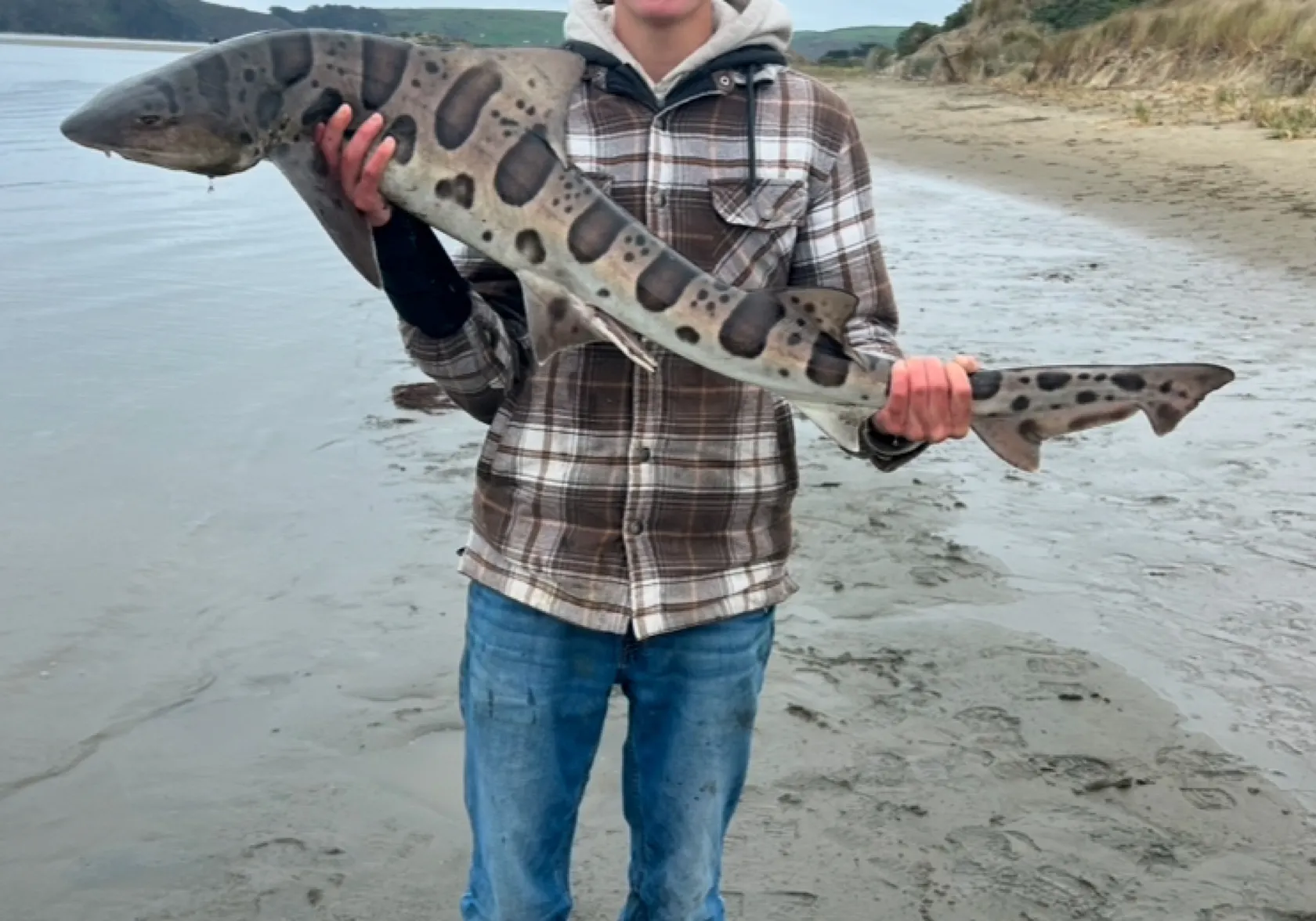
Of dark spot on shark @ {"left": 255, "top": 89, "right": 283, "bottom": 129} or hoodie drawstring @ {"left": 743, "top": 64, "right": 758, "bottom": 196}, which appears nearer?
dark spot on shark @ {"left": 255, "top": 89, "right": 283, "bottom": 129}

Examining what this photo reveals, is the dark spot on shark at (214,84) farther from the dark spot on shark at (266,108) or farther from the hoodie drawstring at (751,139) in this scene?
the hoodie drawstring at (751,139)

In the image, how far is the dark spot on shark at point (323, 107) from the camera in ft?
10.2

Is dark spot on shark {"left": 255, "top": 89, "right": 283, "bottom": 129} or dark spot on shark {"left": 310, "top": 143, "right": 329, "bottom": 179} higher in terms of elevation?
dark spot on shark {"left": 255, "top": 89, "right": 283, "bottom": 129}

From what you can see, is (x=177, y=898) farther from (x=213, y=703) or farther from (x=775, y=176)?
(x=775, y=176)

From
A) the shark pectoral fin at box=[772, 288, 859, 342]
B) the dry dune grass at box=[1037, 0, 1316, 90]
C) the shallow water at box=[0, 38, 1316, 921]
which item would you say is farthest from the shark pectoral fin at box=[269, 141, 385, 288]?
the dry dune grass at box=[1037, 0, 1316, 90]

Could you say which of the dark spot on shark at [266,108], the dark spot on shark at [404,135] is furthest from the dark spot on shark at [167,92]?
the dark spot on shark at [404,135]

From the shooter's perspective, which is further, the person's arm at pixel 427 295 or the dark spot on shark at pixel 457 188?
the dark spot on shark at pixel 457 188

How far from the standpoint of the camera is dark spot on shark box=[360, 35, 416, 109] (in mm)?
3139

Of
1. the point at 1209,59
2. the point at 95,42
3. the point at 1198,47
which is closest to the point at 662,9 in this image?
the point at 1209,59

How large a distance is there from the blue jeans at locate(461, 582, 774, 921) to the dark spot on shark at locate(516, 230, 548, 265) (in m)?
0.73

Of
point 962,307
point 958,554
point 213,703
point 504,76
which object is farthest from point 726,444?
point 962,307

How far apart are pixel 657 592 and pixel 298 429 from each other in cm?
676

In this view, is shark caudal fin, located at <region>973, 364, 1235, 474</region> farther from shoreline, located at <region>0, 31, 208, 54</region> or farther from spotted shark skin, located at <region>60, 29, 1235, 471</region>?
shoreline, located at <region>0, 31, 208, 54</region>

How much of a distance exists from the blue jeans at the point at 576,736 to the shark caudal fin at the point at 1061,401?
A: 66cm
